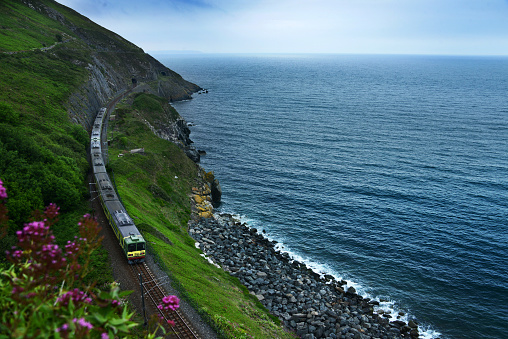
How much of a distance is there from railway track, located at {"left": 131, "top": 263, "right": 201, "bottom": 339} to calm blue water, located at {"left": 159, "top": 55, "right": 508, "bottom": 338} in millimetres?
30843

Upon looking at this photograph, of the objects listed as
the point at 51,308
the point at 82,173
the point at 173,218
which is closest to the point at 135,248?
the point at 51,308

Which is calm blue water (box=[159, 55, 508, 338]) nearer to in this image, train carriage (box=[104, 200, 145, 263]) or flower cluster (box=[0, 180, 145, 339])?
train carriage (box=[104, 200, 145, 263])

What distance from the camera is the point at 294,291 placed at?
44438mm

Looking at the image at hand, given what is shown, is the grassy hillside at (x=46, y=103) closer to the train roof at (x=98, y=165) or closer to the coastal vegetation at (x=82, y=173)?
the coastal vegetation at (x=82, y=173)

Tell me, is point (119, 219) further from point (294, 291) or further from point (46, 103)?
point (46, 103)

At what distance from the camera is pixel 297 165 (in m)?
91.5

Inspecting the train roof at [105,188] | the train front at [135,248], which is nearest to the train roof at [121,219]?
the train front at [135,248]

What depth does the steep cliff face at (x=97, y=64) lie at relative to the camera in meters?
92.5

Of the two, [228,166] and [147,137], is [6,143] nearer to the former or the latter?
[147,137]

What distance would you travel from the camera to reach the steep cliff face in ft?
303

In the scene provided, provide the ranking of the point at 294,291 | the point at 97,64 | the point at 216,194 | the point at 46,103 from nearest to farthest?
the point at 294,291
the point at 46,103
the point at 216,194
the point at 97,64

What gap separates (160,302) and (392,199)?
59.6 metres

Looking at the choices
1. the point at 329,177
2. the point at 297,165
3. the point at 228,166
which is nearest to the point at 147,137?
the point at 228,166

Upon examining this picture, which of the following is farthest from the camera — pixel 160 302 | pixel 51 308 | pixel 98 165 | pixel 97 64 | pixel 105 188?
pixel 97 64
